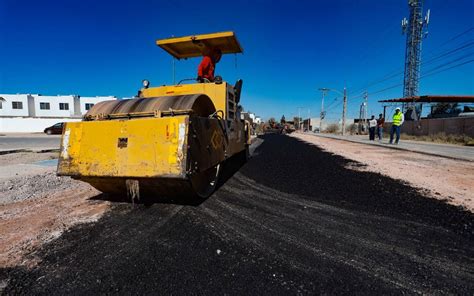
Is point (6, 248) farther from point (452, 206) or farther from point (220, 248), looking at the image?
point (452, 206)

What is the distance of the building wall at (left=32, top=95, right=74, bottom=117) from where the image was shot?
5138cm

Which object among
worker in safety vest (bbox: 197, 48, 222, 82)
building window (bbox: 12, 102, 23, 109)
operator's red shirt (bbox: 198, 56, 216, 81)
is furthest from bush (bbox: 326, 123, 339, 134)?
building window (bbox: 12, 102, 23, 109)

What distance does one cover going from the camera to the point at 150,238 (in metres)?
2.75

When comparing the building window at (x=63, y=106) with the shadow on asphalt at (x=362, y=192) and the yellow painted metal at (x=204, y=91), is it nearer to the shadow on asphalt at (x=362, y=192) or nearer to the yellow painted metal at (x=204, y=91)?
the shadow on asphalt at (x=362, y=192)

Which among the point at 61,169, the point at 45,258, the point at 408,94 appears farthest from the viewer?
the point at 408,94

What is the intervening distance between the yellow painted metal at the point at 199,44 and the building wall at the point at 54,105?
5401cm

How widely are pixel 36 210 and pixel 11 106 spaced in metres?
59.9

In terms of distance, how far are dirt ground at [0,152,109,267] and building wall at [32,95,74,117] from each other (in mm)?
53308

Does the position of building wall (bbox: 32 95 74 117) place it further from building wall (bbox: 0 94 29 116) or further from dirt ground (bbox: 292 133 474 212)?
dirt ground (bbox: 292 133 474 212)

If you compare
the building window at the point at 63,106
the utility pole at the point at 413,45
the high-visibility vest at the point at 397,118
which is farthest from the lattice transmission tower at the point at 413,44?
the building window at the point at 63,106

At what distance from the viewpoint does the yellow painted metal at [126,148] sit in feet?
10.1

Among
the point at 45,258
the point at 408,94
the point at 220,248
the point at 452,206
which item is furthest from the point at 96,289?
the point at 408,94

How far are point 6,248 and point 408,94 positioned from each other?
4885 centimetres

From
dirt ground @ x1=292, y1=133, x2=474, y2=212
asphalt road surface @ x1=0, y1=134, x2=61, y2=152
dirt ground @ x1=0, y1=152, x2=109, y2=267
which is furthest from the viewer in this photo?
asphalt road surface @ x1=0, y1=134, x2=61, y2=152
